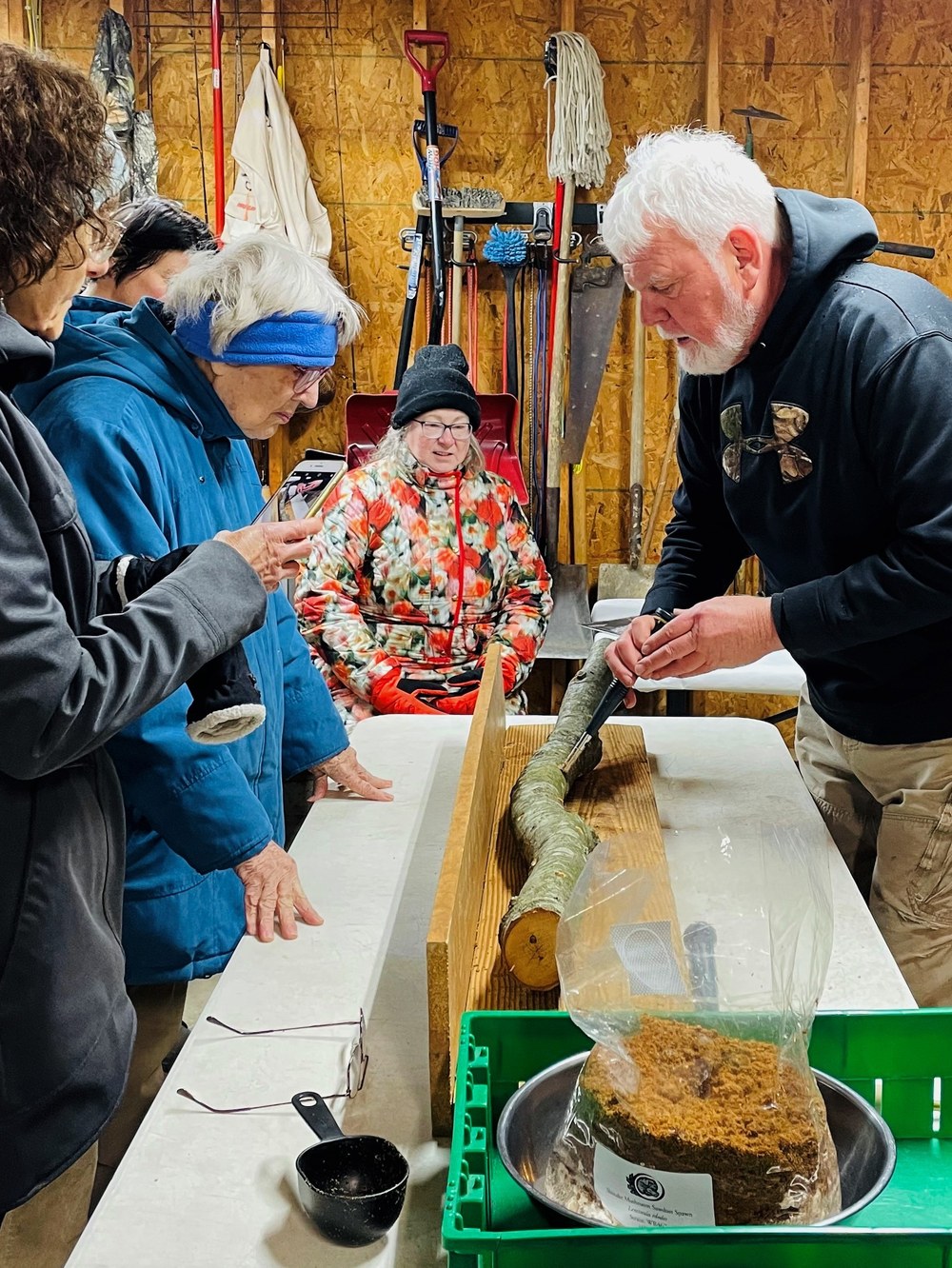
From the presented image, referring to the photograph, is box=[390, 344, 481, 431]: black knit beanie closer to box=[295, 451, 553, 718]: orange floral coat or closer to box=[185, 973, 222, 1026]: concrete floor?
box=[295, 451, 553, 718]: orange floral coat

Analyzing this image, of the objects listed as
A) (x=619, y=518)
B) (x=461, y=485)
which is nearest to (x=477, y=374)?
(x=619, y=518)

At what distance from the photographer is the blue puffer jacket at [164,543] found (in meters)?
1.51

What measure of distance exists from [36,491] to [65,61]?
1.57 ft

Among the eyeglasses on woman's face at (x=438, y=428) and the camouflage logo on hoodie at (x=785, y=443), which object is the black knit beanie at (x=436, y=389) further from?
the camouflage logo on hoodie at (x=785, y=443)

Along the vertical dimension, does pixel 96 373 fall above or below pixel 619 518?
above

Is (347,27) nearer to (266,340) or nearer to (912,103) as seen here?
(912,103)

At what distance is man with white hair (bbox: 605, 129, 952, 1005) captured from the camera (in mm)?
1629

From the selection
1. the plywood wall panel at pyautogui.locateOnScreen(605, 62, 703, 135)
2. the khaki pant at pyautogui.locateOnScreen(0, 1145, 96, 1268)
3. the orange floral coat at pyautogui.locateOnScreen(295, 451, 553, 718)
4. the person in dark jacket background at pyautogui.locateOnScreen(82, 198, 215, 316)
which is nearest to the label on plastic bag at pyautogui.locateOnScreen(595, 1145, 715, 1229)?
the khaki pant at pyautogui.locateOnScreen(0, 1145, 96, 1268)

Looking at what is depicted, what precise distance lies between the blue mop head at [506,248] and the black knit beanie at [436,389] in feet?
3.77

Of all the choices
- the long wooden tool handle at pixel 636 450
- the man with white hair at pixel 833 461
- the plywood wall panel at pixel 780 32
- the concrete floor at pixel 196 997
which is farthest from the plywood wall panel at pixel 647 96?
the concrete floor at pixel 196 997

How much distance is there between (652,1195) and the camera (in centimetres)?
83

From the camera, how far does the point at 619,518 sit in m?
4.90

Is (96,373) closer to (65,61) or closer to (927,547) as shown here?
(65,61)

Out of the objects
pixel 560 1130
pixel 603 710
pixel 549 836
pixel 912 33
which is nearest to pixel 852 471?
pixel 603 710
